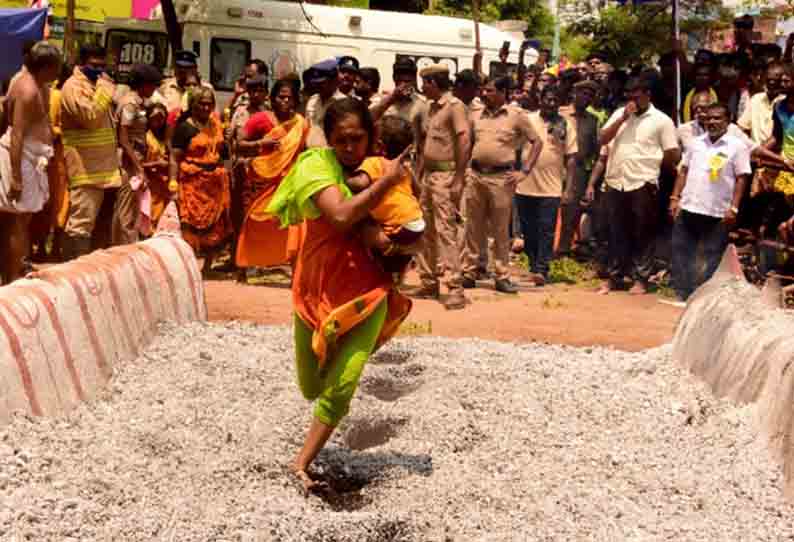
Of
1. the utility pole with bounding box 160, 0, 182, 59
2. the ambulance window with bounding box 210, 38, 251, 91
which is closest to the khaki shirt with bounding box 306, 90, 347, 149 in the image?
the utility pole with bounding box 160, 0, 182, 59

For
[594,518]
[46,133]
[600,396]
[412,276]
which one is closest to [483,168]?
[412,276]

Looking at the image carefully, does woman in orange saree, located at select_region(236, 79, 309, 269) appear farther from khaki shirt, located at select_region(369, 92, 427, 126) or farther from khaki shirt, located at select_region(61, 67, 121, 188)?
khaki shirt, located at select_region(61, 67, 121, 188)

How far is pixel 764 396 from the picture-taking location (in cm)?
591

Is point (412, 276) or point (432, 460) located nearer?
point (432, 460)

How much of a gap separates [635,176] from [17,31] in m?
9.43

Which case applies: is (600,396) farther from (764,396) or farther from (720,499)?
(720,499)

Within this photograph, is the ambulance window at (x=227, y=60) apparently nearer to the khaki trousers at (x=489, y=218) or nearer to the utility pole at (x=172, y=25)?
the utility pole at (x=172, y=25)

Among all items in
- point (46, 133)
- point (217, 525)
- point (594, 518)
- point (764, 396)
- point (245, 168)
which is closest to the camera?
point (217, 525)

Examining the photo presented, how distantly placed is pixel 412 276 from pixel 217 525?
879cm

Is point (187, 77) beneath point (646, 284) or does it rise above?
above

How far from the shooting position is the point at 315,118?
11930 millimetres

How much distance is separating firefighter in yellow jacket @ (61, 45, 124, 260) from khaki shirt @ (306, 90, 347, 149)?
1797mm

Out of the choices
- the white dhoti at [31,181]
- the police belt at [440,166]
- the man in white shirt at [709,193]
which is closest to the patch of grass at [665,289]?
the man in white shirt at [709,193]

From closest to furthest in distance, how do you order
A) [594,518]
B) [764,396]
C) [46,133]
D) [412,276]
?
[594,518], [764,396], [46,133], [412,276]
